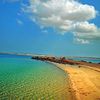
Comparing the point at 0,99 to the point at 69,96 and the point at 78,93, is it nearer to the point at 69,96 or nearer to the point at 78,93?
the point at 69,96

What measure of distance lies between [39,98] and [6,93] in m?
3.22

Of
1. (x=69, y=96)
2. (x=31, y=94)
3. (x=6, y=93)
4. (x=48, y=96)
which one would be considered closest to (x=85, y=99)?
(x=69, y=96)

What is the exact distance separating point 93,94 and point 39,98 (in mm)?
5437

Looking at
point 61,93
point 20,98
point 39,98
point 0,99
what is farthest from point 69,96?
point 0,99

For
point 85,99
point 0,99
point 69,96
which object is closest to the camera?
point 0,99

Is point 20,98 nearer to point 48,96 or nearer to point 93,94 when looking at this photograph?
point 48,96

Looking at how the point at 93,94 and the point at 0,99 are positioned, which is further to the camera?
the point at 93,94

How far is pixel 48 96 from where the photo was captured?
19.8m

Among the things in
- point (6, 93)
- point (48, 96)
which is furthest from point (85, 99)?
point (6, 93)

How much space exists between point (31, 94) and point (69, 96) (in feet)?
11.2

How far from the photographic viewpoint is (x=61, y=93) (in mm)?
21453

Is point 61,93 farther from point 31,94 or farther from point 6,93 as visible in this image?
point 6,93

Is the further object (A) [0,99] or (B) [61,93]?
(B) [61,93]

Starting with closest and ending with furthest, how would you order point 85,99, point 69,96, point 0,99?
1. point 0,99
2. point 85,99
3. point 69,96
